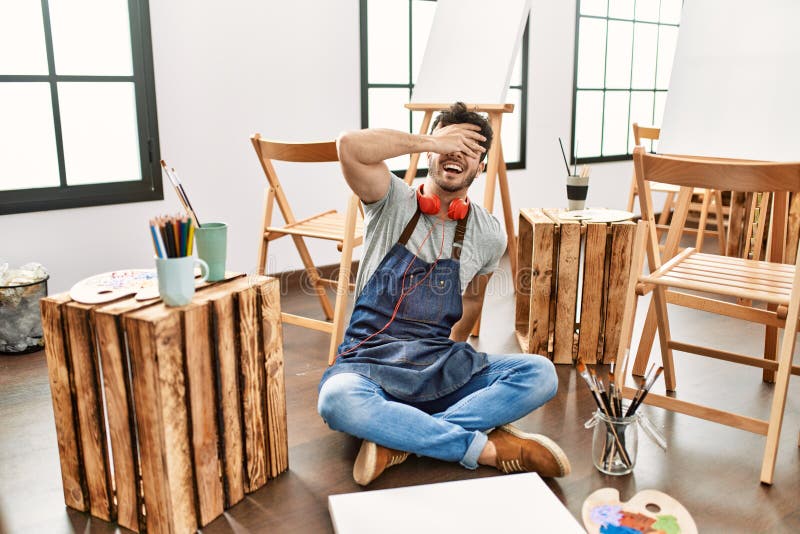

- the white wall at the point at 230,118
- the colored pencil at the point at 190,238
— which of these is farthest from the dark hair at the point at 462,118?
the white wall at the point at 230,118

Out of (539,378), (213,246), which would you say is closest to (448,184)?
(539,378)

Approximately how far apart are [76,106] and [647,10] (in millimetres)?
4698

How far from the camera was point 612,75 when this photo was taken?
18.4 feet

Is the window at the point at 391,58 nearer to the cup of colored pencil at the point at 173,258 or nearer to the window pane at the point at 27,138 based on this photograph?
the window pane at the point at 27,138

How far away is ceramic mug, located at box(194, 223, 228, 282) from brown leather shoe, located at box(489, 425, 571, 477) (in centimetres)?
89

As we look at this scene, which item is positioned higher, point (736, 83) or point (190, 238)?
point (736, 83)

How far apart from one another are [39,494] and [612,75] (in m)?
5.18

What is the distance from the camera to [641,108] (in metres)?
5.95

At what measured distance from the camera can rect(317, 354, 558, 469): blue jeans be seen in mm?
1818

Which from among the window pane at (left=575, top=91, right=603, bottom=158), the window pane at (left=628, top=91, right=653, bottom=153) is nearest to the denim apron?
the window pane at (left=575, top=91, right=603, bottom=158)

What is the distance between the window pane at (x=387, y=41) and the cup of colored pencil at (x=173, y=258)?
2818mm

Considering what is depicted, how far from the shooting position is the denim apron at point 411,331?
6.48 feet

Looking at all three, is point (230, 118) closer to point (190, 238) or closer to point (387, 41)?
point (387, 41)

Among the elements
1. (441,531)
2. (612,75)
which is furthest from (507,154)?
(441,531)
